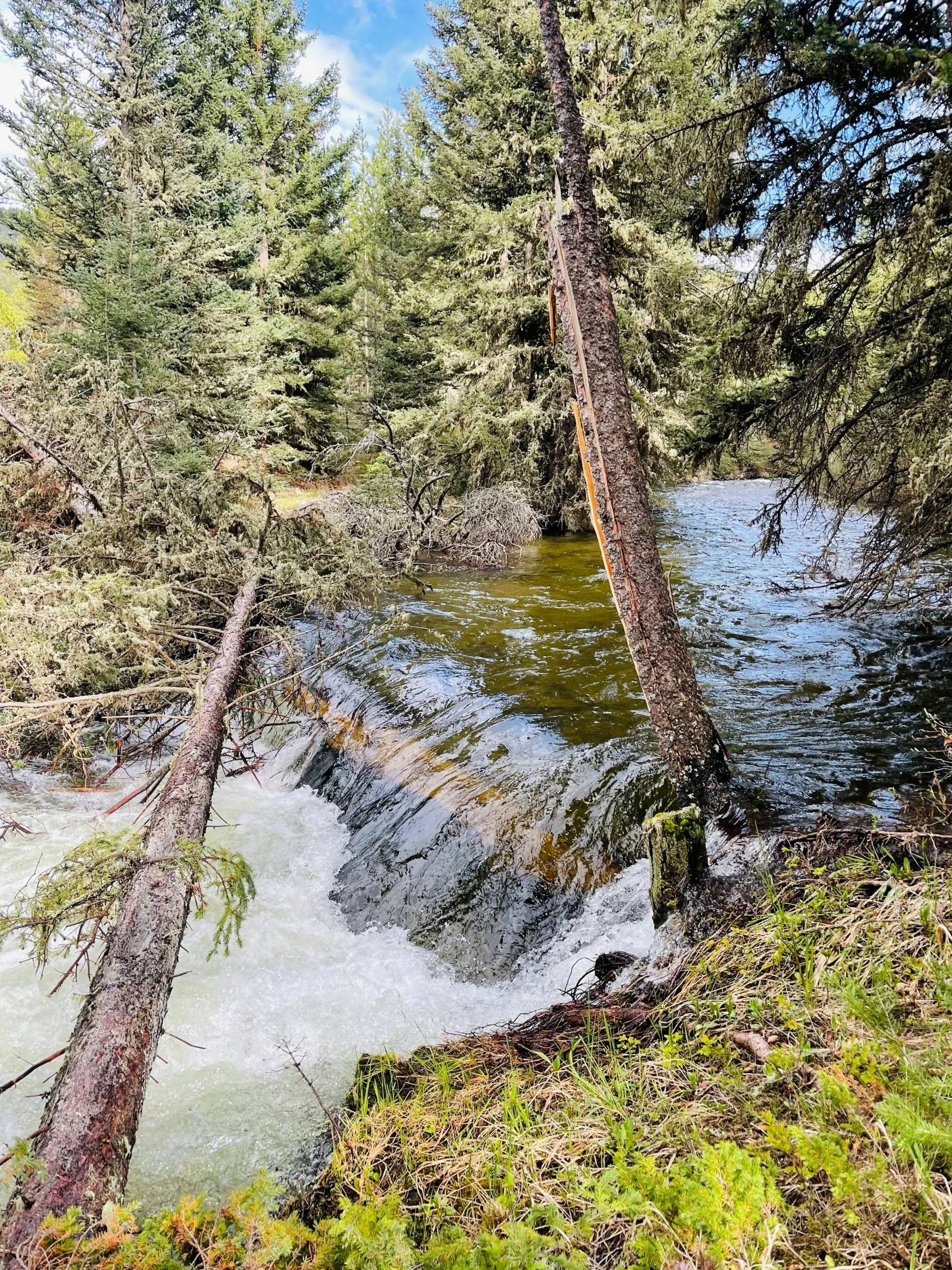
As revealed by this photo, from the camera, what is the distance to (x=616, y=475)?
3.74m

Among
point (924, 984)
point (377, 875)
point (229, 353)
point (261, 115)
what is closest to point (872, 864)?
point (924, 984)

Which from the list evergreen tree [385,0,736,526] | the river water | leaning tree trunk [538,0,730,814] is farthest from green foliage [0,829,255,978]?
evergreen tree [385,0,736,526]

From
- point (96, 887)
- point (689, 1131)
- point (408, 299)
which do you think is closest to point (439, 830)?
point (96, 887)

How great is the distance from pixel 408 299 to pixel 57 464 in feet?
37.0

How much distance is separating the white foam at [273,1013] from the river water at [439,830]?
0.01 m

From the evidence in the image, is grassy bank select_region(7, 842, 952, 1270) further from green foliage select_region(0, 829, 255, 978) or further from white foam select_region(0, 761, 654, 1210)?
green foliage select_region(0, 829, 255, 978)

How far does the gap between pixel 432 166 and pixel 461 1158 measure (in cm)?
2274

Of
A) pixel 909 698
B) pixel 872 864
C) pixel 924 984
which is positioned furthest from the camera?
pixel 909 698

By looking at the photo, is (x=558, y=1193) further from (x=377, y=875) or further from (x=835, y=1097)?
(x=377, y=875)

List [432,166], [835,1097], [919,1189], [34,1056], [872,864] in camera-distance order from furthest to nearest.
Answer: [432,166], [34,1056], [872,864], [835,1097], [919,1189]

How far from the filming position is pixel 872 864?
10.2 feet

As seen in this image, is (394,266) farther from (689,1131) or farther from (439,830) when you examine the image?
(689,1131)

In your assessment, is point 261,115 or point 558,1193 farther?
point 261,115

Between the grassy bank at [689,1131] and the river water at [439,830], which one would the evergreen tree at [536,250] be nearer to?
the river water at [439,830]
